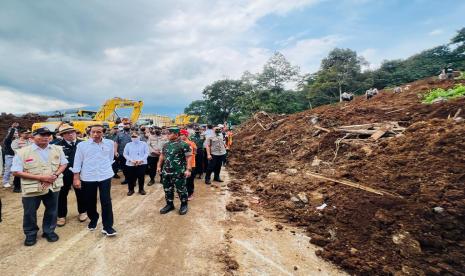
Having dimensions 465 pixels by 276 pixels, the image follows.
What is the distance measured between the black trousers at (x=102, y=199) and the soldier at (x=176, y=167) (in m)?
1.14

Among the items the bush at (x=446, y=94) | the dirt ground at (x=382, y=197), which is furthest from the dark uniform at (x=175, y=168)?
the bush at (x=446, y=94)

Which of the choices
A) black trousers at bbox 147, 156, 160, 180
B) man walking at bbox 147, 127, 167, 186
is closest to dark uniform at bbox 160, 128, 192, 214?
man walking at bbox 147, 127, 167, 186

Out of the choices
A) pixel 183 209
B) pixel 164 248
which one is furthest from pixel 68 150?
pixel 164 248

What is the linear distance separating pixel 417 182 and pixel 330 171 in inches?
82.4

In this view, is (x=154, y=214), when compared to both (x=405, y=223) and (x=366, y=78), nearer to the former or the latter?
(x=405, y=223)

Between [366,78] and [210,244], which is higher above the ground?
[366,78]

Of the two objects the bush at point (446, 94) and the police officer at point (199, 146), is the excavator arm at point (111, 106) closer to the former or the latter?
the police officer at point (199, 146)

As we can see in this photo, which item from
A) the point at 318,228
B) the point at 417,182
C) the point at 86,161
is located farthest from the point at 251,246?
the point at 417,182

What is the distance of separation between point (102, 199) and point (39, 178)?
89 centimetres

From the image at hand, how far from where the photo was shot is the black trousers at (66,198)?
4738 mm

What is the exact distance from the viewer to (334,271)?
3.59 m

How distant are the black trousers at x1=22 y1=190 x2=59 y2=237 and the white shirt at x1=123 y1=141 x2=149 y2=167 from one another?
2.41 meters

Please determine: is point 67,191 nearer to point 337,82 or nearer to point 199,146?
point 199,146

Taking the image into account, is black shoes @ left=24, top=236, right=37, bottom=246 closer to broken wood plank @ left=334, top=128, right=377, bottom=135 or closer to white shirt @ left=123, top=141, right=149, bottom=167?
white shirt @ left=123, top=141, right=149, bottom=167
